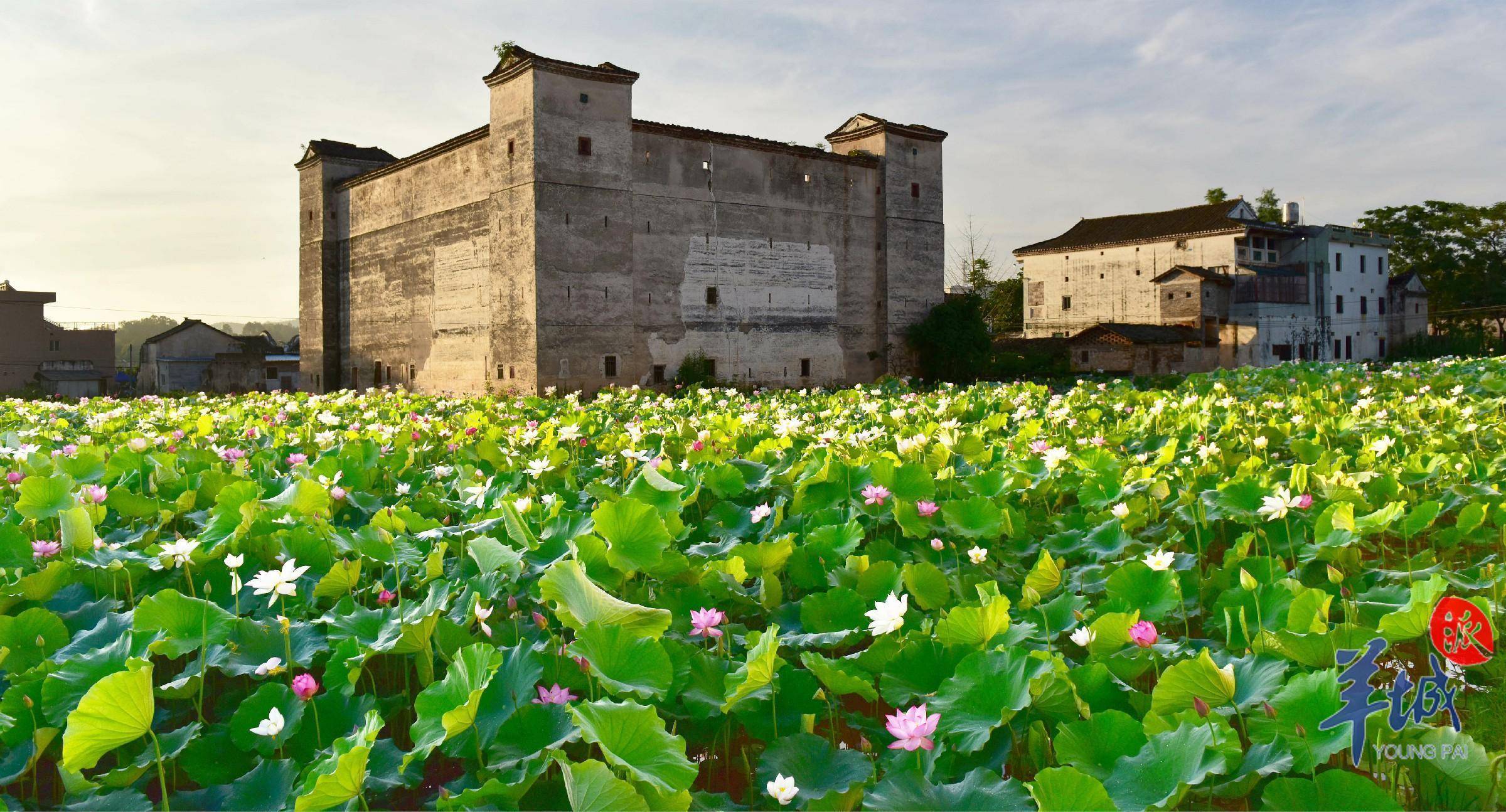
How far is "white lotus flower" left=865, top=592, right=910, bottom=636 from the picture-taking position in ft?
6.60

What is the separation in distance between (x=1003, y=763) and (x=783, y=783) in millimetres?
428

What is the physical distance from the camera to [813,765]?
1672 mm

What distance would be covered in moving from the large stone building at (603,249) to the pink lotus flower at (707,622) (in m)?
21.5

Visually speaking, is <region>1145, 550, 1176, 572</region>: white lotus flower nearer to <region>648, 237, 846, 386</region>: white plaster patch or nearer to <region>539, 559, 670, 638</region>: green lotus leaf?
<region>539, 559, 670, 638</region>: green lotus leaf

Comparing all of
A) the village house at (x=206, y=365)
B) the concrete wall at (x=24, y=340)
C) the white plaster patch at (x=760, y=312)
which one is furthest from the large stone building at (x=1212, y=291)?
the concrete wall at (x=24, y=340)

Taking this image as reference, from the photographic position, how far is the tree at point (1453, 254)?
47.6 meters

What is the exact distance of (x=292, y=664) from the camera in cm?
223

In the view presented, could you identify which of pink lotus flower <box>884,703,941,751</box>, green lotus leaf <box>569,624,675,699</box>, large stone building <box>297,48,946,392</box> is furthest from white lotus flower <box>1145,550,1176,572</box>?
large stone building <box>297,48,946,392</box>

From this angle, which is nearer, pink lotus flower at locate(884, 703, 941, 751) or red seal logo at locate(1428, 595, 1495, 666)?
pink lotus flower at locate(884, 703, 941, 751)

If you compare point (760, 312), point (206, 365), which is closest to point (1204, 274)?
point (760, 312)

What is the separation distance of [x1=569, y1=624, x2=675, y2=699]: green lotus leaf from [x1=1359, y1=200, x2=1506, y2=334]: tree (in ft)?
183

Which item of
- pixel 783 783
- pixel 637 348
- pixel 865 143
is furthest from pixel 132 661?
pixel 865 143

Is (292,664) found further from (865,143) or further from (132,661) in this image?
(865,143)

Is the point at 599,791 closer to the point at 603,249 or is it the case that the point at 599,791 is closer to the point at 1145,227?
the point at 603,249
